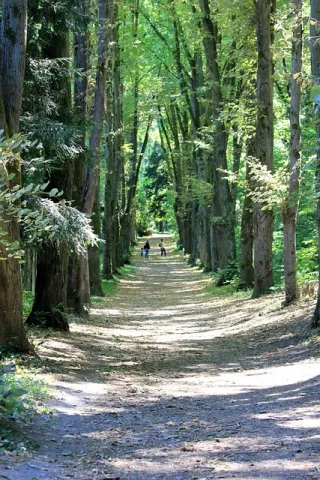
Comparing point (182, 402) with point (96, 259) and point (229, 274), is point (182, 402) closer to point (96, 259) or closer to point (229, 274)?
point (96, 259)

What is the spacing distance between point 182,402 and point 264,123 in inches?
474

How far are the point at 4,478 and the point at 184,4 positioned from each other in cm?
2575

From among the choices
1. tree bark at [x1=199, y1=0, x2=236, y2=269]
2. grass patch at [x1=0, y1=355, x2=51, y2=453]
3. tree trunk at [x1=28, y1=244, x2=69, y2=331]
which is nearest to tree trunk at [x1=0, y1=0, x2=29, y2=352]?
grass patch at [x1=0, y1=355, x2=51, y2=453]

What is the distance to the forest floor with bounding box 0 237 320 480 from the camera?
18.5 ft

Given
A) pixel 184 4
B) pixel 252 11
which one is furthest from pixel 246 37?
pixel 184 4

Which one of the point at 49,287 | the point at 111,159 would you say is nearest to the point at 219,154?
the point at 111,159

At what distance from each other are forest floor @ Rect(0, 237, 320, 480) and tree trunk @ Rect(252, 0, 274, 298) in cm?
178

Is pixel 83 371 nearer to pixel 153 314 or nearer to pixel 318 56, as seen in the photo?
pixel 318 56

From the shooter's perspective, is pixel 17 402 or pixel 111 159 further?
pixel 111 159

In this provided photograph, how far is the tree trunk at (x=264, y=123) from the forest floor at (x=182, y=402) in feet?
5.83

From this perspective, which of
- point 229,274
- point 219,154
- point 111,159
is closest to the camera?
point 219,154

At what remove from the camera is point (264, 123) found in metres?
19.1

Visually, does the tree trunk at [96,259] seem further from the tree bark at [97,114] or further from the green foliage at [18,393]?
the green foliage at [18,393]

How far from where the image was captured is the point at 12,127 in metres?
10.1
